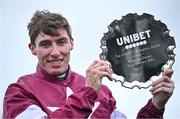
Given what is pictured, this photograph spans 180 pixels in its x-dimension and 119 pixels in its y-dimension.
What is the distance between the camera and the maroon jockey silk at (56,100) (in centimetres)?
136

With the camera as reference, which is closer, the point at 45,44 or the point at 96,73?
the point at 96,73

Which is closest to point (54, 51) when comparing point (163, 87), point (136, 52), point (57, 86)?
point (57, 86)

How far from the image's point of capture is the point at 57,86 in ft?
5.29

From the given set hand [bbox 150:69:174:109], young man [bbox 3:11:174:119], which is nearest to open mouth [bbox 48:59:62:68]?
young man [bbox 3:11:174:119]

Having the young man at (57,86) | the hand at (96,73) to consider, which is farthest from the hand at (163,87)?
the hand at (96,73)

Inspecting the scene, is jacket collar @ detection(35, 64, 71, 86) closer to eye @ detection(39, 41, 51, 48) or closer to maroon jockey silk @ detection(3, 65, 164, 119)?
maroon jockey silk @ detection(3, 65, 164, 119)

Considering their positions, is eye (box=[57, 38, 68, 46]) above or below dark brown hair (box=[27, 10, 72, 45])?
below

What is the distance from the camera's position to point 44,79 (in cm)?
162

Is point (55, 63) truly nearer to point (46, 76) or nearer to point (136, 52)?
point (46, 76)

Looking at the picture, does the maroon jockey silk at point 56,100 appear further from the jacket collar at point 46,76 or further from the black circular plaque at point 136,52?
the black circular plaque at point 136,52

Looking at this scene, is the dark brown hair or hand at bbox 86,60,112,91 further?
the dark brown hair

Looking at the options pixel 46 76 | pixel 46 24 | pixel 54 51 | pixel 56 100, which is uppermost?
pixel 46 24

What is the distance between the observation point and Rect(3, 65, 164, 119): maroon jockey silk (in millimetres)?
1359

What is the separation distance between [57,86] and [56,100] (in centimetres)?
8
